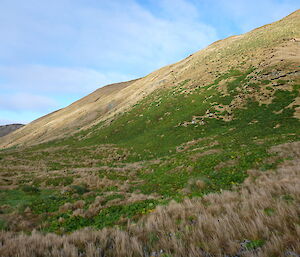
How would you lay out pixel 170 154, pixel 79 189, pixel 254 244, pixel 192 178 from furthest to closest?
pixel 170 154
pixel 79 189
pixel 192 178
pixel 254 244

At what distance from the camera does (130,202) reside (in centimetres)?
945

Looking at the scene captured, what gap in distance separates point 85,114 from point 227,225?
77003 millimetres

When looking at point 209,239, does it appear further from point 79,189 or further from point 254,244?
point 79,189

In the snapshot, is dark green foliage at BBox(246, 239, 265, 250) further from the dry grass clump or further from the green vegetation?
the green vegetation

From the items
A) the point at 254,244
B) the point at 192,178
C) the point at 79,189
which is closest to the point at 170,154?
the point at 192,178

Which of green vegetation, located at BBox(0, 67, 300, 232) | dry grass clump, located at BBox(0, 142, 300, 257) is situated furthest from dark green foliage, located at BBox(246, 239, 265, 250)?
green vegetation, located at BBox(0, 67, 300, 232)

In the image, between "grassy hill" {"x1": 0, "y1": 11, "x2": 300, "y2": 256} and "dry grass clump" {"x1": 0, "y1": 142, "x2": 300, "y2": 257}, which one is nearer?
"dry grass clump" {"x1": 0, "y1": 142, "x2": 300, "y2": 257}

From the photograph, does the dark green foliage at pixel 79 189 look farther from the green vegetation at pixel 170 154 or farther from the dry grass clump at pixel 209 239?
the dry grass clump at pixel 209 239

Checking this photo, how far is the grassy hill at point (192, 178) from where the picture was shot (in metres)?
3.81

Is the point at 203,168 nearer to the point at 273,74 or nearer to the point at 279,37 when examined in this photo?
the point at 273,74

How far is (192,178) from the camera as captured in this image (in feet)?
36.7

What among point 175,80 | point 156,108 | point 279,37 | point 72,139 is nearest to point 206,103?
point 156,108

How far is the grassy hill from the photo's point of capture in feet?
12.5

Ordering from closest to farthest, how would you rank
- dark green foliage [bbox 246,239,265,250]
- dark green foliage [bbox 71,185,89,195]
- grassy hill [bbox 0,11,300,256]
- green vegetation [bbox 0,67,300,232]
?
dark green foliage [bbox 246,239,265,250] < grassy hill [bbox 0,11,300,256] < green vegetation [bbox 0,67,300,232] < dark green foliage [bbox 71,185,89,195]
